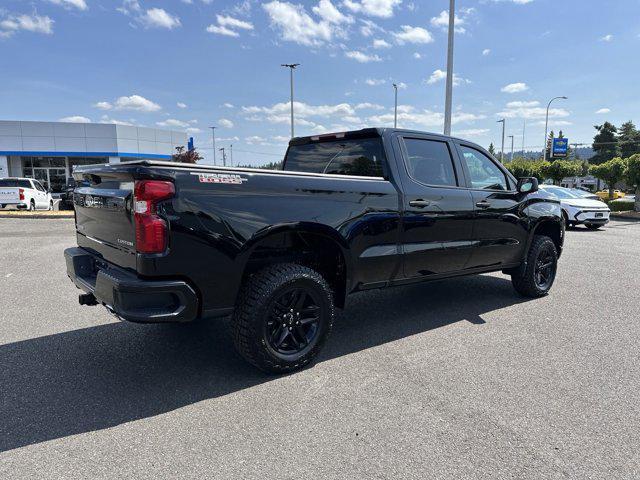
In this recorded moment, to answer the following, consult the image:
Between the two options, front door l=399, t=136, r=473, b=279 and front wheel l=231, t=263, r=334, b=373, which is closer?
front wheel l=231, t=263, r=334, b=373

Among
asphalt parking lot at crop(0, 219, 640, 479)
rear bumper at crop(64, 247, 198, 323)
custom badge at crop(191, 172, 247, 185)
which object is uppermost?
custom badge at crop(191, 172, 247, 185)

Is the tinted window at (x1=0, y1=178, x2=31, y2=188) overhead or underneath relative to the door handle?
underneath

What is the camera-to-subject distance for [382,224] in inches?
157

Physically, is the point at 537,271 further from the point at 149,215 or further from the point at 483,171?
the point at 149,215

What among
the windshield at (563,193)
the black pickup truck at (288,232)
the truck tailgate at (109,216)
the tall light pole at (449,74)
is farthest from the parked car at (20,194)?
the windshield at (563,193)

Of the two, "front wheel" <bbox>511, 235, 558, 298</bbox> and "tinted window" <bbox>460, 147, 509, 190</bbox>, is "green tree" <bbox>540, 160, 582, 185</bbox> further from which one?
"tinted window" <bbox>460, 147, 509, 190</bbox>

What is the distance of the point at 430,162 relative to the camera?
4.59m

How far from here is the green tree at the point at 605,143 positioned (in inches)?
3118

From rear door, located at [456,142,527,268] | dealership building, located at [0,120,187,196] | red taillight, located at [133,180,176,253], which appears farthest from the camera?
dealership building, located at [0,120,187,196]

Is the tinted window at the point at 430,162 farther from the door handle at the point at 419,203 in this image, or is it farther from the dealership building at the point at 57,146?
the dealership building at the point at 57,146

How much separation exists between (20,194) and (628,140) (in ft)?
304

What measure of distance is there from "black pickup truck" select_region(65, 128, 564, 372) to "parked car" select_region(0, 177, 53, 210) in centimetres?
1885

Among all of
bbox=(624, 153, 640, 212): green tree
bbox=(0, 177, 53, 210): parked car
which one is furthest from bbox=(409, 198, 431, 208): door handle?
bbox=(0, 177, 53, 210): parked car

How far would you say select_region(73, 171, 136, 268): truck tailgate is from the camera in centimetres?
304
